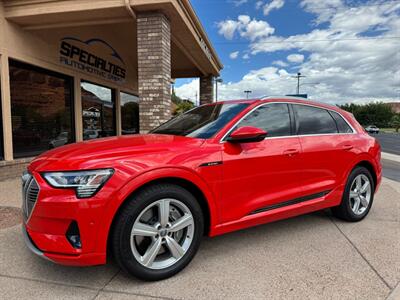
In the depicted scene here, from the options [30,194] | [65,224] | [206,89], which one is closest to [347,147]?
[65,224]

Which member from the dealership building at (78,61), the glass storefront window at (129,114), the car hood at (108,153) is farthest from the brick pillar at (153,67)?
the glass storefront window at (129,114)

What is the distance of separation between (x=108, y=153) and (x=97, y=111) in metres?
8.39

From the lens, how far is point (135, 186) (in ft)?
7.75

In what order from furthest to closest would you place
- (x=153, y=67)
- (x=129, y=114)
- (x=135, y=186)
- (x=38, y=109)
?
(x=129, y=114) → (x=38, y=109) → (x=153, y=67) → (x=135, y=186)

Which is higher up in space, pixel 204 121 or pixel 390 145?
pixel 204 121

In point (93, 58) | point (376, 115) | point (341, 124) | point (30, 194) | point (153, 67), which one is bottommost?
point (30, 194)

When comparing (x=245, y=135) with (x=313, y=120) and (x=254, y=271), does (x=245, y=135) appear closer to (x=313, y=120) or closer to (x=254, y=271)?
(x=254, y=271)

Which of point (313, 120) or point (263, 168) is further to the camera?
point (313, 120)

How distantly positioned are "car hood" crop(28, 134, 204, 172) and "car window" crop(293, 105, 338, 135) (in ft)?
4.76

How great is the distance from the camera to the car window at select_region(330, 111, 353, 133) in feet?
13.1

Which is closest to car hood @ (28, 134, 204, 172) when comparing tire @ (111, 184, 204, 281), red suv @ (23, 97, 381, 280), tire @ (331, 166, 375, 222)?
red suv @ (23, 97, 381, 280)

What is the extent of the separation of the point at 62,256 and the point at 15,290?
57cm

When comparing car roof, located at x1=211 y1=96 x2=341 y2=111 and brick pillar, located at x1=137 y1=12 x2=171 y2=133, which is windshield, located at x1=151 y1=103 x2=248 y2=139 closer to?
car roof, located at x1=211 y1=96 x2=341 y2=111

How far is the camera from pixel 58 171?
2.33 meters
